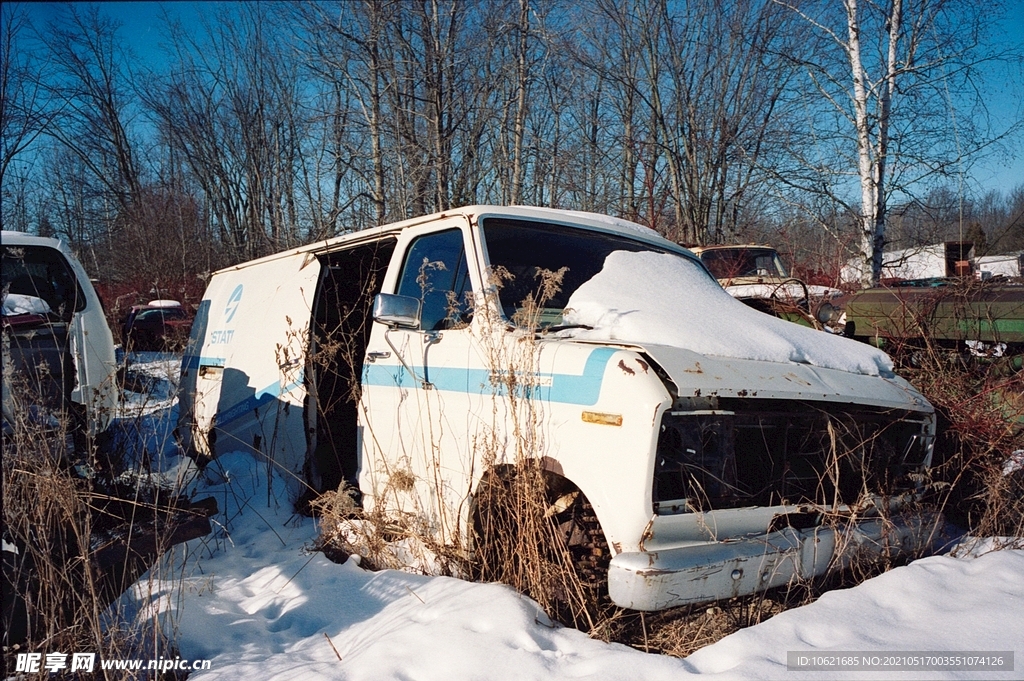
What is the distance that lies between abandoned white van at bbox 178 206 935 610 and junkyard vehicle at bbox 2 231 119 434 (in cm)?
136

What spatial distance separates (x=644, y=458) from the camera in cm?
257

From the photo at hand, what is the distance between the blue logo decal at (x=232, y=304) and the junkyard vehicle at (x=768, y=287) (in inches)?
150

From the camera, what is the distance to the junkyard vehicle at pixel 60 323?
4289mm

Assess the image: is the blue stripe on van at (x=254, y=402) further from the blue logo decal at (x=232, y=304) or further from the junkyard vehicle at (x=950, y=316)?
the junkyard vehicle at (x=950, y=316)

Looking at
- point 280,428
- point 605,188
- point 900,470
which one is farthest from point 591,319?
point 605,188

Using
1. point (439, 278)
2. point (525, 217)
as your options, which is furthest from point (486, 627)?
point (525, 217)

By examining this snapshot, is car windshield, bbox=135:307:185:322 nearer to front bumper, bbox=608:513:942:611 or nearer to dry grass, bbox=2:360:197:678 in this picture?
dry grass, bbox=2:360:197:678

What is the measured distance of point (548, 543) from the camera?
300 cm

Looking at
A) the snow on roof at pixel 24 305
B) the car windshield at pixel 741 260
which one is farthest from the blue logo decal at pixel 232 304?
the car windshield at pixel 741 260

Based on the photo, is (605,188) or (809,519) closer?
(809,519)

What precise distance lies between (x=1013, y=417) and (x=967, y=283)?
124 centimetres

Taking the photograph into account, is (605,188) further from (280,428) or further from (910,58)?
(280,428)

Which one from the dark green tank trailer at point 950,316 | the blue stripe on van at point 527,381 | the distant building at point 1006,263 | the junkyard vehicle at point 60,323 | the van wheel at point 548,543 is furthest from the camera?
the distant building at point 1006,263

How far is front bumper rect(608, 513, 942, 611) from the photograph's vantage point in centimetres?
252
